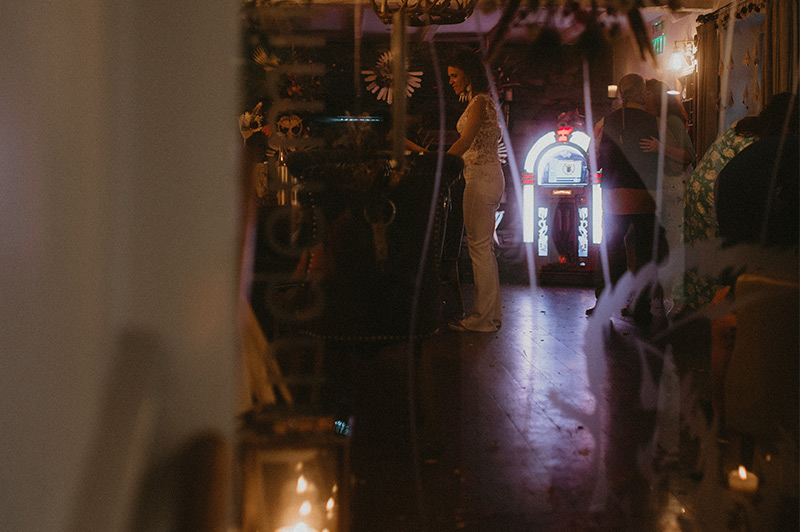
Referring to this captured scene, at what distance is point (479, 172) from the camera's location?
3361 millimetres

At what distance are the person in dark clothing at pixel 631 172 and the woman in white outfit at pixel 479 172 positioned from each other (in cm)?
72

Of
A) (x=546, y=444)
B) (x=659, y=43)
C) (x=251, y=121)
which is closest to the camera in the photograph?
(x=251, y=121)

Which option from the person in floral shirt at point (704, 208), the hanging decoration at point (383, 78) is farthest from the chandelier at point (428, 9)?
the hanging decoration at point (383, 78)

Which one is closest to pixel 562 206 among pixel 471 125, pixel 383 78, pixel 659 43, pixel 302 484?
pixel 659 43

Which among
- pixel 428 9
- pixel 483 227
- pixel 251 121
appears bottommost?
pixel 483 227

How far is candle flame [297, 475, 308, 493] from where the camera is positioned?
1189 mm

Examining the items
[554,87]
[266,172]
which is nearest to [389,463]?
[266,172]

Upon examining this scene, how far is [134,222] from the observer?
3.63ft

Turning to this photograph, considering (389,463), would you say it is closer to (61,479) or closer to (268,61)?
(61,479)

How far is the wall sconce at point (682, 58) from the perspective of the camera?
16.0 feet

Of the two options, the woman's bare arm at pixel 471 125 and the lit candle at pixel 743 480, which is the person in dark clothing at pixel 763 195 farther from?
the woman's bare arm at pixel 471 125

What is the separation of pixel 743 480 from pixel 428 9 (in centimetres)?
225

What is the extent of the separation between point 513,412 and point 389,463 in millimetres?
616

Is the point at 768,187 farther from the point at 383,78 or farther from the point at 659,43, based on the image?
the point at 383,78
